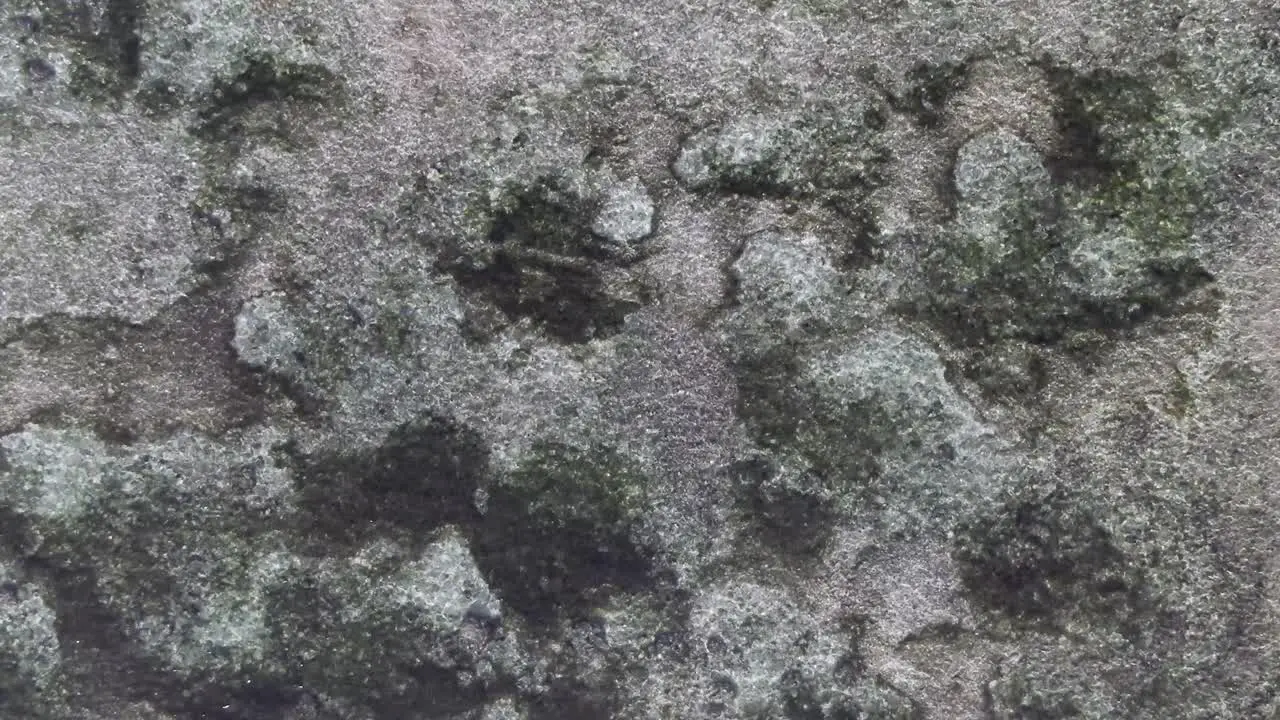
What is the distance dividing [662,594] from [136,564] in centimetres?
77

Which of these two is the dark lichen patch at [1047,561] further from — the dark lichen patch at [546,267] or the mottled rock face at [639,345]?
the dark lichen patch at [546,267]

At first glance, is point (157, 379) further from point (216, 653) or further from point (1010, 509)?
point (1010, 509)

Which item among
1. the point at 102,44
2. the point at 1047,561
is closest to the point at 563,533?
the point at 1047,561

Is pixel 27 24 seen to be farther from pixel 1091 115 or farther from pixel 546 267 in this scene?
pixel 1091 115

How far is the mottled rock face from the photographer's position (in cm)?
146

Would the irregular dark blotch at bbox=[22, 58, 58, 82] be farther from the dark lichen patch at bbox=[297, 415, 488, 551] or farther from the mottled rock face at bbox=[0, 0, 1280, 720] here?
the dark lichen patch at bbox=[297, 415, 488, 551]

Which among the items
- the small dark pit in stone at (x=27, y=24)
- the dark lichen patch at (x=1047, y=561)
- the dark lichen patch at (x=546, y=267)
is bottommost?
the dark lichen patch at (x=1047, y=561)

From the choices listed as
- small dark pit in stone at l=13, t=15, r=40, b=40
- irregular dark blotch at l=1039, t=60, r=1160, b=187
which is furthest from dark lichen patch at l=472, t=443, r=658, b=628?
small dark pit in stone at l=13, t=15, r=40, b=40

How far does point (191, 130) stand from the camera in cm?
147

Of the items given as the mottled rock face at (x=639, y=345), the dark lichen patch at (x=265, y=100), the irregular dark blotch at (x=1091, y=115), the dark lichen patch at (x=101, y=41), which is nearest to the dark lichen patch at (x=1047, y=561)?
the mottled rock face at (x=639, y=345)

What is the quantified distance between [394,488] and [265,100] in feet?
1.94

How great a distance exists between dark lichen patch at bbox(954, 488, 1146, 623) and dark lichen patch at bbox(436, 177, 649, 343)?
2.00 ft

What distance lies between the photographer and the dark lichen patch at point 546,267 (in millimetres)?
1477

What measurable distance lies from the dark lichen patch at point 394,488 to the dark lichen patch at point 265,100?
475mm
